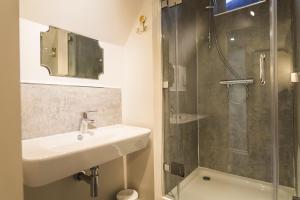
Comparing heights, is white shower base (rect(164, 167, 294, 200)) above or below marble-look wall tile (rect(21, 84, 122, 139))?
below

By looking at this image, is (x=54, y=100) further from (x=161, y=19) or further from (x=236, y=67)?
(x=236, y=67)

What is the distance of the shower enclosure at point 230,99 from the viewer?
5.34 feet

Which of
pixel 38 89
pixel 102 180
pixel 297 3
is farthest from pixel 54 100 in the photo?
pixel 297 3

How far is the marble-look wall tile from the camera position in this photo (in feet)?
3.87

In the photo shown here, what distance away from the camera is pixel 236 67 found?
2.05 metres

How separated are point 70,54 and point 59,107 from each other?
428mm

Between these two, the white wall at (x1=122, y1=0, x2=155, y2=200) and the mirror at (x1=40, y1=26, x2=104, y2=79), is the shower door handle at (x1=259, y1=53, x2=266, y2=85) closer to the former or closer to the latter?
the white wall at (x1=122, y1=0, x2=155, y2=200)

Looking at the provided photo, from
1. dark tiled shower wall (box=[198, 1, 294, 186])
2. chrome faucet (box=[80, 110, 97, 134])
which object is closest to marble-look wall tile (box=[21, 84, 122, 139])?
chrome faucet (box=[80, 110, 97, 134])

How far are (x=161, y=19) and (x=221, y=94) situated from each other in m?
1.08

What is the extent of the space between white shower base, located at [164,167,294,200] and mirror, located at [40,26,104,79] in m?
1.32

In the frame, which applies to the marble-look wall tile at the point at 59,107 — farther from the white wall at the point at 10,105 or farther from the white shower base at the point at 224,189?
the white shower base at the point at 224,189

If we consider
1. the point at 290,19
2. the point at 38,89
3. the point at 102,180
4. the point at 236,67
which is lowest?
the point at 102,180

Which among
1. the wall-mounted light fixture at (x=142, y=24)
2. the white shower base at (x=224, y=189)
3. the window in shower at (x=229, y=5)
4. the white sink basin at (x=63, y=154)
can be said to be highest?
the window in shower at (x=229, y=5)

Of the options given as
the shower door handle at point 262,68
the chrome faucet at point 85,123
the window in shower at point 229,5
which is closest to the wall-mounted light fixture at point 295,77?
the shower door handle at point 262,68
